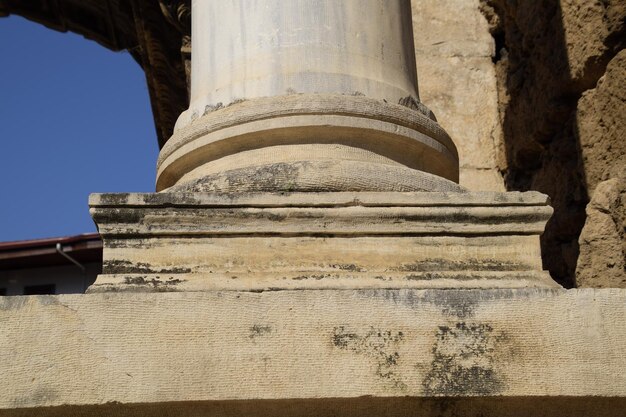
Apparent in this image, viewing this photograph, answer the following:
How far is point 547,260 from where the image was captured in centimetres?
528

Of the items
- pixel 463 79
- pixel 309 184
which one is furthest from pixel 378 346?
pixel 463 79

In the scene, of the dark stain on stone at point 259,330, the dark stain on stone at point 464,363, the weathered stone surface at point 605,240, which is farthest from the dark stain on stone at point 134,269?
the weathered stone surface at point 605,240

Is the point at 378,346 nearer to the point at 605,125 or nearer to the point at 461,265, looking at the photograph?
the point at 461,265

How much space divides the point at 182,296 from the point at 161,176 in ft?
3.43

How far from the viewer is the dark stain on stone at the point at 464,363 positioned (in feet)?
8.48

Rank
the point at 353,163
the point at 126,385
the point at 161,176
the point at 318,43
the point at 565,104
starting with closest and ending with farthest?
the point at 126,385 → the point at 353,163 → the point at 318,43 → the point at 161,176 → the point at 565,104

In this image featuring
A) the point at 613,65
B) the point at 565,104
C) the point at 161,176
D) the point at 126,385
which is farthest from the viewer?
the point at 565,104

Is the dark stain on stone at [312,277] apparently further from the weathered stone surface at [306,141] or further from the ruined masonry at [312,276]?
the weathered stone surface at [306,141]

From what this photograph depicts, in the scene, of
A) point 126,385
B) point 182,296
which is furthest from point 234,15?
point 126,385

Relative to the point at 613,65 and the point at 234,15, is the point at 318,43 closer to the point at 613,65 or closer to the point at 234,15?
the point at 234,15

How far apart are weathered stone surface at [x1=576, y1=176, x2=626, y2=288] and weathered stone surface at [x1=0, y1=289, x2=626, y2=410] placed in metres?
1.73

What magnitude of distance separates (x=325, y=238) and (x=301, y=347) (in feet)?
1.40

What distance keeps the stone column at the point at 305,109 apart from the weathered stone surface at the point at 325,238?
177mm

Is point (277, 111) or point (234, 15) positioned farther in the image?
point (234, 15)
